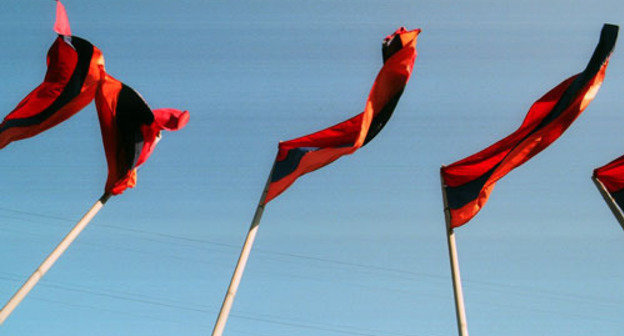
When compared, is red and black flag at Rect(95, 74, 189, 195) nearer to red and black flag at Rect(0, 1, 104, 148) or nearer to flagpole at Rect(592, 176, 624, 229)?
red and black flag at Rect(0, 1, 104, 148)

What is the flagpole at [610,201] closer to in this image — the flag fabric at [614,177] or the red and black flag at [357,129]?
the flag fabric at [614,177]

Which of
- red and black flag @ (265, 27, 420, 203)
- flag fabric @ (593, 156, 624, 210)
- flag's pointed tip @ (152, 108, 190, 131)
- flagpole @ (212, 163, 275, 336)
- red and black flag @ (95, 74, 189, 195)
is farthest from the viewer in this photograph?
flag fabric @ (593, 156, 624, 210)

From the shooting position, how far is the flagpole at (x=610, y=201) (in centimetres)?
908

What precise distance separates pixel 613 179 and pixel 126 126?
997 centimetres

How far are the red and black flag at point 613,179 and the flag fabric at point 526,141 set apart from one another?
5.04ft

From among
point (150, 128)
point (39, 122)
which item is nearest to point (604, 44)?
point (150, 128)

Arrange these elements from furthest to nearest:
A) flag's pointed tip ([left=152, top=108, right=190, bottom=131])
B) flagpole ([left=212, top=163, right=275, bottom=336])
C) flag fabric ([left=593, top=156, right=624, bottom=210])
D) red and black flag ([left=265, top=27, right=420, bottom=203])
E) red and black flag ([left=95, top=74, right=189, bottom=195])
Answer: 1. flag fabric ([left=593, top=156, right=624, bottom=210])
2. red and black flag ([left=95, top=74, right=189, bottom=195])
3. flag's pointed tip ([left=152, top=108, right=190, bottom=131])
4. red and black flag ([left=265, top=27, right=420, bottom=203])
5. flagpole ([left=212, top=163, right=275, bottom=336])

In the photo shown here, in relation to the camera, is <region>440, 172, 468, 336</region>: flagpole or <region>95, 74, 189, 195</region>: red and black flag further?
<region>95, 74, 189, 195</region>: red and black flag

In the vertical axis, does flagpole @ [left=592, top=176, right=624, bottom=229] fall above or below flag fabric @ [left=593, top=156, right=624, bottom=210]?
below

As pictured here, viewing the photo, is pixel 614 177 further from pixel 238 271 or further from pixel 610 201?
pixel 238 271

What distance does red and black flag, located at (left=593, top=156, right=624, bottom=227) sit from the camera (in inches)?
388

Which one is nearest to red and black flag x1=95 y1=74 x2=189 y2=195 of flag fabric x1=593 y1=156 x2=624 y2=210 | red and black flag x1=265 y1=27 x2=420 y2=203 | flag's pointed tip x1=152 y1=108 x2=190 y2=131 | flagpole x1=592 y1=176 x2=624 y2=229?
flag's pointed tip x1=152 y1=108 x2=190 y2=131

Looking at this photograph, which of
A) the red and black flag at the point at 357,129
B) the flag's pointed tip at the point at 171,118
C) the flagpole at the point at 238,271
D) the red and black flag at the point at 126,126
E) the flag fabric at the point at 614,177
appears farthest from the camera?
the flag fabric at the point at 614,177

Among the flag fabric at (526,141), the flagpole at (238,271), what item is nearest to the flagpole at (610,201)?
the flag fabric at (526,141)
